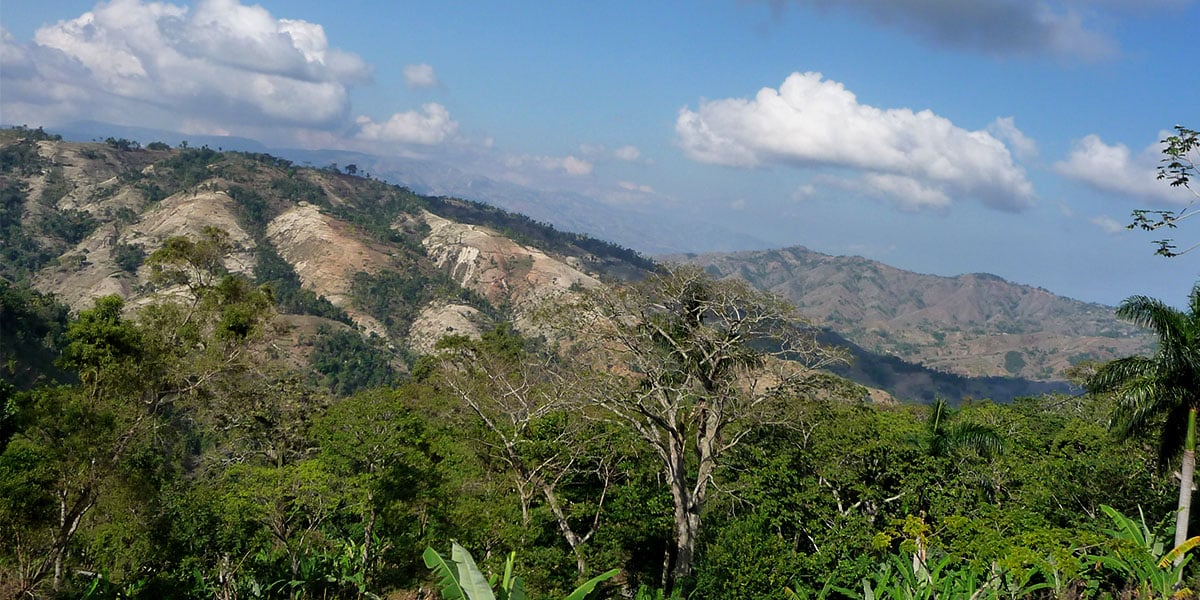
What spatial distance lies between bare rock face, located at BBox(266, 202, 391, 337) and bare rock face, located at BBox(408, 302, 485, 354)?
604 cm

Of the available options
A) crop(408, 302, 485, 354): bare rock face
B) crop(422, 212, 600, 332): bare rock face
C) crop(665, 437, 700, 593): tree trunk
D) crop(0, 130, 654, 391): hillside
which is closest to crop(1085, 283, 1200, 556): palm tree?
crop(665, 437, 700, 593): tree trunk

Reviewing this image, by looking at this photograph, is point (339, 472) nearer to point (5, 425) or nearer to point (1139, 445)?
point (5, 425)

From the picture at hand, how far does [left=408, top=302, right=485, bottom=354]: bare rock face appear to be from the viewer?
105938 mm

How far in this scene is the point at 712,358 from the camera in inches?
675

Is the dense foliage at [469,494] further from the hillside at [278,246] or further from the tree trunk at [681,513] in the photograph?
the hillside at [278,246]

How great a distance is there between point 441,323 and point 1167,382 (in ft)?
339

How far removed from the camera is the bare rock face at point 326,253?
117812mm

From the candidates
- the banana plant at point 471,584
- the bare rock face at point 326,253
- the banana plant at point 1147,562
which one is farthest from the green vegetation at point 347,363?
the banana plant at point 471,584

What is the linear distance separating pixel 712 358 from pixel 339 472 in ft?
35.3

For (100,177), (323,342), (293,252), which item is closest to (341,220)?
(293,252)

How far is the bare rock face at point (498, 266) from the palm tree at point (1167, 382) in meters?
116

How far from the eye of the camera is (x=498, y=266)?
144125mm

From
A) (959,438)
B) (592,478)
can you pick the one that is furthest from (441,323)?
(959,438)

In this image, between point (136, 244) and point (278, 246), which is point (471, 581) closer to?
point (136, 244)
